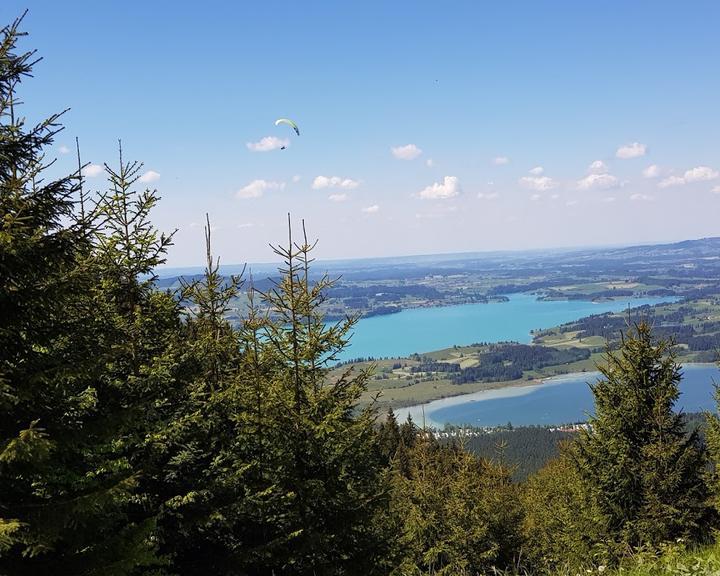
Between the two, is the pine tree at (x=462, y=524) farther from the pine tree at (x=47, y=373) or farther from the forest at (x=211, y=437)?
the pine tree at (x=47, y=373)

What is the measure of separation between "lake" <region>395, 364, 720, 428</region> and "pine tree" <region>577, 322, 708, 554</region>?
13872 centimetres

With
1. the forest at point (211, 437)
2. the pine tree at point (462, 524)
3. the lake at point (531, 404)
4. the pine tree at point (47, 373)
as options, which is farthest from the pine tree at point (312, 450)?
the lake at point (531, 404)

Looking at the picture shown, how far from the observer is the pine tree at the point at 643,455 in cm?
1265

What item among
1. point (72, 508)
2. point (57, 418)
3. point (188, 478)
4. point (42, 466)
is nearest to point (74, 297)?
point (57, 418)

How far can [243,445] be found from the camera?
30.6 ft

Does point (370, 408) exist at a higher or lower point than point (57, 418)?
lower

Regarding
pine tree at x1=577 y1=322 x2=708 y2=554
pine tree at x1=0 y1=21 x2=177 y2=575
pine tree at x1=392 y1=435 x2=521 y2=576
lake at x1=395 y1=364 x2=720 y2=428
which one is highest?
pine tree at x1=0 y1=21 x2=177 y2=575

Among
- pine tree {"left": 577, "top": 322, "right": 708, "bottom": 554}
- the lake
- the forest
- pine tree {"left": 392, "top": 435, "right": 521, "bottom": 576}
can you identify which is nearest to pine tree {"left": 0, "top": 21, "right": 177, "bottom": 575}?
the forest

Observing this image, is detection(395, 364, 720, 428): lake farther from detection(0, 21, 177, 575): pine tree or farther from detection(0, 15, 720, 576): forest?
detection(0, 21, 177, 575): pine tree

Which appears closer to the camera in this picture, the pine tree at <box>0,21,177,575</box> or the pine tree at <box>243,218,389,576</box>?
the pine tree at <box>0,21,177,575</box>

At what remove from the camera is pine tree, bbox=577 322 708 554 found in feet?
41.5

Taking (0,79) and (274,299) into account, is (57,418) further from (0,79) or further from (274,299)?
(274,299)

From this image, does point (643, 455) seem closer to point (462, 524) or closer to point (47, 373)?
point (462, 524)

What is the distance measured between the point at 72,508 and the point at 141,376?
3768 millimetres
